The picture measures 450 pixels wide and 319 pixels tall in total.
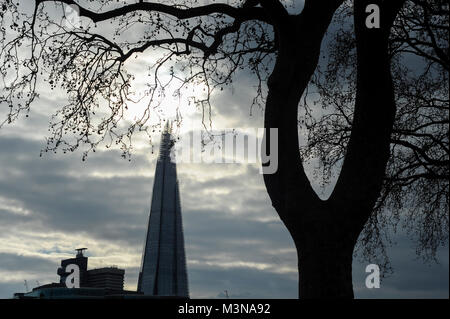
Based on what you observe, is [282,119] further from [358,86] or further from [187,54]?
[187,54]

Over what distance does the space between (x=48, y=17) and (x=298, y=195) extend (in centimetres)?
594

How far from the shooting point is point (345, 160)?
310 inches

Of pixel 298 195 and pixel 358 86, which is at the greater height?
pixel 358 86

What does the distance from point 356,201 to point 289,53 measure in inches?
93.9

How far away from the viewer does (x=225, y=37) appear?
1088 cm

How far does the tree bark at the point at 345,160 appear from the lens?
7.43m

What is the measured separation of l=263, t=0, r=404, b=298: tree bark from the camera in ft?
24.4

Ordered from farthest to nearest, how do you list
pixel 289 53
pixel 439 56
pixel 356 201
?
pixel 439 56 → pixel 289 53 → pixel 356 201

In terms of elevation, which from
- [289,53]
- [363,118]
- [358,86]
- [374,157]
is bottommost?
[374,157]
